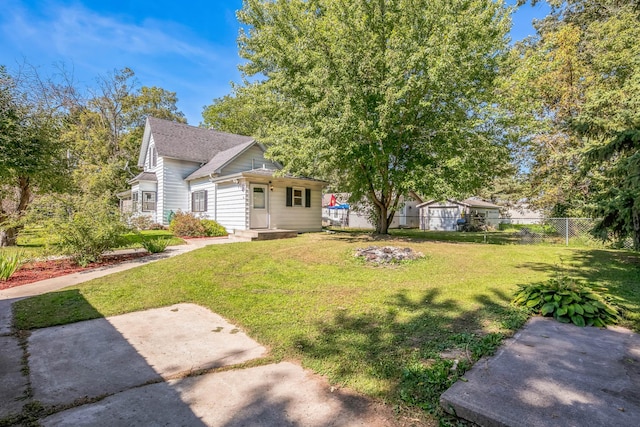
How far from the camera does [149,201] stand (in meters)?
19.3

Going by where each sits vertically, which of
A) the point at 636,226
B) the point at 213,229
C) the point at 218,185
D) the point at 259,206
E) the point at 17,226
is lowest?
the point at 213,229

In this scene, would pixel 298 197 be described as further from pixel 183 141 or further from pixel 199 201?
pixel 183 141

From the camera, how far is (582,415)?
200 centimetres

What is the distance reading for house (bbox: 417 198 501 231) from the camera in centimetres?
2567

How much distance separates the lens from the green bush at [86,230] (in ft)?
24.2

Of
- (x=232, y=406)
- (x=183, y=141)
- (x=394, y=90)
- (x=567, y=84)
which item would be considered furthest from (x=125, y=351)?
(x=567, y=84)

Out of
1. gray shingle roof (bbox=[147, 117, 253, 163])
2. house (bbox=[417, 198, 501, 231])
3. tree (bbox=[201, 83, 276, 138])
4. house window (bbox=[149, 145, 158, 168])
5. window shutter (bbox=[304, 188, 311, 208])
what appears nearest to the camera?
window shutter (bbox=[304, 188, 311, 208])

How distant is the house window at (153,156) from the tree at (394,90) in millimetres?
10096

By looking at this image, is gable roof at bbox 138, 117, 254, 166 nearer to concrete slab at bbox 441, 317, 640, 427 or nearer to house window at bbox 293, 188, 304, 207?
house window at bbox 293, 188, 304, 207

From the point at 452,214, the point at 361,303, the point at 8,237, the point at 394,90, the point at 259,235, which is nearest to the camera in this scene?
the point at 361,303

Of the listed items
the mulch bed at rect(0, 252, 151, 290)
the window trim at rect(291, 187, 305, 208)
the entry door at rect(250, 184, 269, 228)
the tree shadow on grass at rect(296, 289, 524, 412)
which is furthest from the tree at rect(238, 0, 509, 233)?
the tree shadow on grass at rect(296, 289, 524, 412)

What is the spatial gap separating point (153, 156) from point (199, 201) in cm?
511

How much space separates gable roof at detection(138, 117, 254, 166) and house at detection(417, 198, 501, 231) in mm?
17655

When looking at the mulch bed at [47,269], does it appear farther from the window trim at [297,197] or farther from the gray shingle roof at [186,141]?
the gray shingle roof at [186,141]
